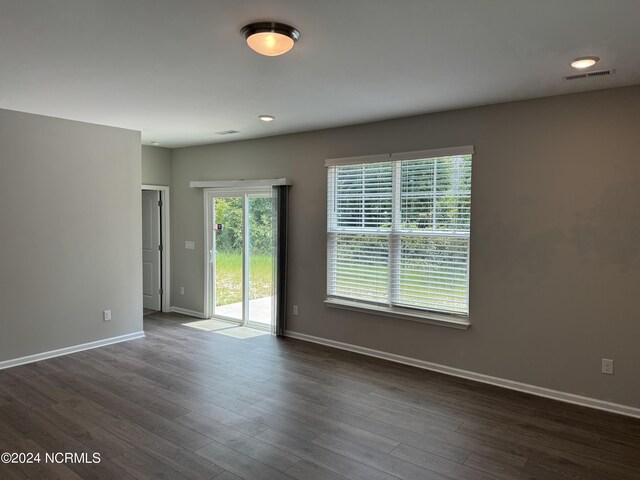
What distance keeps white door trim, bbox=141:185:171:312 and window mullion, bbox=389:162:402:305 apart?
396cm

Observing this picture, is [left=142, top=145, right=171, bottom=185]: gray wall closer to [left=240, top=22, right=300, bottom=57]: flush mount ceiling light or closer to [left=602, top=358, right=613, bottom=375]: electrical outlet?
[left=240, top=22, right=300, bottom=57]: flush mount ceiling light

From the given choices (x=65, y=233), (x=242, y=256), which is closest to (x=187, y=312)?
(x=242, y=256)

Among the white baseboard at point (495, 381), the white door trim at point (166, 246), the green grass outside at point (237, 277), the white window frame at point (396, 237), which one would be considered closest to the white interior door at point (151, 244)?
the white door trim at point (166, 246)

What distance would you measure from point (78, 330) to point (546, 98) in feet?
17.8

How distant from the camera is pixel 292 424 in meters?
3.23

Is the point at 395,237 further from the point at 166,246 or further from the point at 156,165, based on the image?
the point at 156,165

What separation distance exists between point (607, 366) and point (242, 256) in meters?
4.48

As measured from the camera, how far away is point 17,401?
11.8ft

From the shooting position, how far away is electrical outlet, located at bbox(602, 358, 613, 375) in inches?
137

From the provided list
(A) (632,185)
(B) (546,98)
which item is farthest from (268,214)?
(A) (632,185)

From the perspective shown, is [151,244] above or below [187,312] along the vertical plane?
above

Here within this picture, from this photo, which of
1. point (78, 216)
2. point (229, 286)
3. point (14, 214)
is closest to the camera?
point (14, 214)

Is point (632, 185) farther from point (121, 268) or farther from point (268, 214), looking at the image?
point (121, 268)

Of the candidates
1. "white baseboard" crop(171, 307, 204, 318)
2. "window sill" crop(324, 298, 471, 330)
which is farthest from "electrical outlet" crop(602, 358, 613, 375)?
"white baseboard" crop(171, 307, 204, 318)
